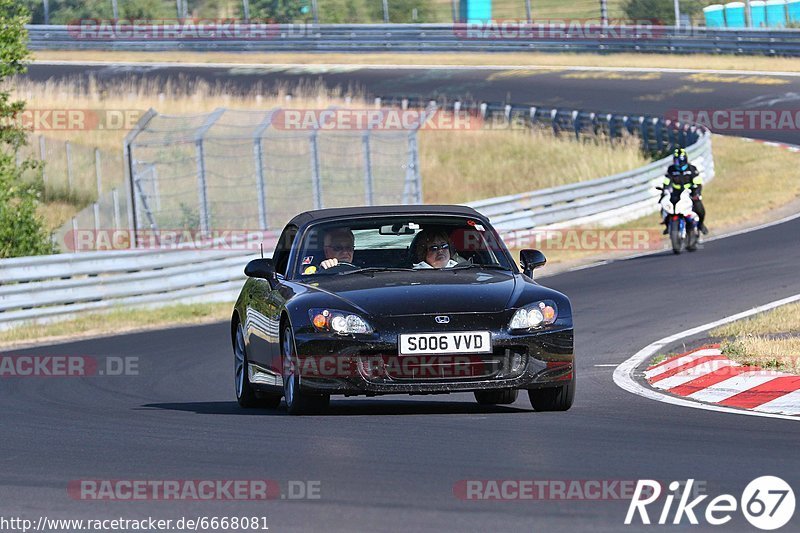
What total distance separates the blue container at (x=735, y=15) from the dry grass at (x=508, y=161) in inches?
619

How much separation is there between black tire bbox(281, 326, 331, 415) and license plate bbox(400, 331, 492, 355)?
2.38ft

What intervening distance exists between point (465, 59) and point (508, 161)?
17.8 meters

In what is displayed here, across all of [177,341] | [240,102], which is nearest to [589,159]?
[240,102]

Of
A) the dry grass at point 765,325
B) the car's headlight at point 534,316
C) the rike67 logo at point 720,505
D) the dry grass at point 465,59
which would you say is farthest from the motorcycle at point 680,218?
the dry grass at point 465,59

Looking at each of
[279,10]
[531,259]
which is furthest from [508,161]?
[531,259]

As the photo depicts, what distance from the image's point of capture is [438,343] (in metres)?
9.19

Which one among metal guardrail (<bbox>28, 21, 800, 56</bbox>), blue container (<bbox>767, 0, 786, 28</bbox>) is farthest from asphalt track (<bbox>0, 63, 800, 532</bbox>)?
blue container (<bbox>767, 0, 786, 28</bbox>)

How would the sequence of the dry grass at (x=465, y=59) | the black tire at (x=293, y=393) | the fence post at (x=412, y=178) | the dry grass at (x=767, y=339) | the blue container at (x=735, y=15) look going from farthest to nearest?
the blue container at (x=735, y=15)
the dry grass at (x=465, y=59)
the fence post at (x=412, y=178)
the dry grass at (x=767, y=339)
the black tire at (x=293, y=393)

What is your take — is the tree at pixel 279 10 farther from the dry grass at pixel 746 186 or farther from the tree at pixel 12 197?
the tree at pixel 12 197

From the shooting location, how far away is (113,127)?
4141 centimetres

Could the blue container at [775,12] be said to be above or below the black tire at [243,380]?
above

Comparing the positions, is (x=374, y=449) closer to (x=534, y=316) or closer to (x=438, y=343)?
(x=438, y=343)

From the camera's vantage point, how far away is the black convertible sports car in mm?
9219

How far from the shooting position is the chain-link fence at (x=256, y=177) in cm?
2506
